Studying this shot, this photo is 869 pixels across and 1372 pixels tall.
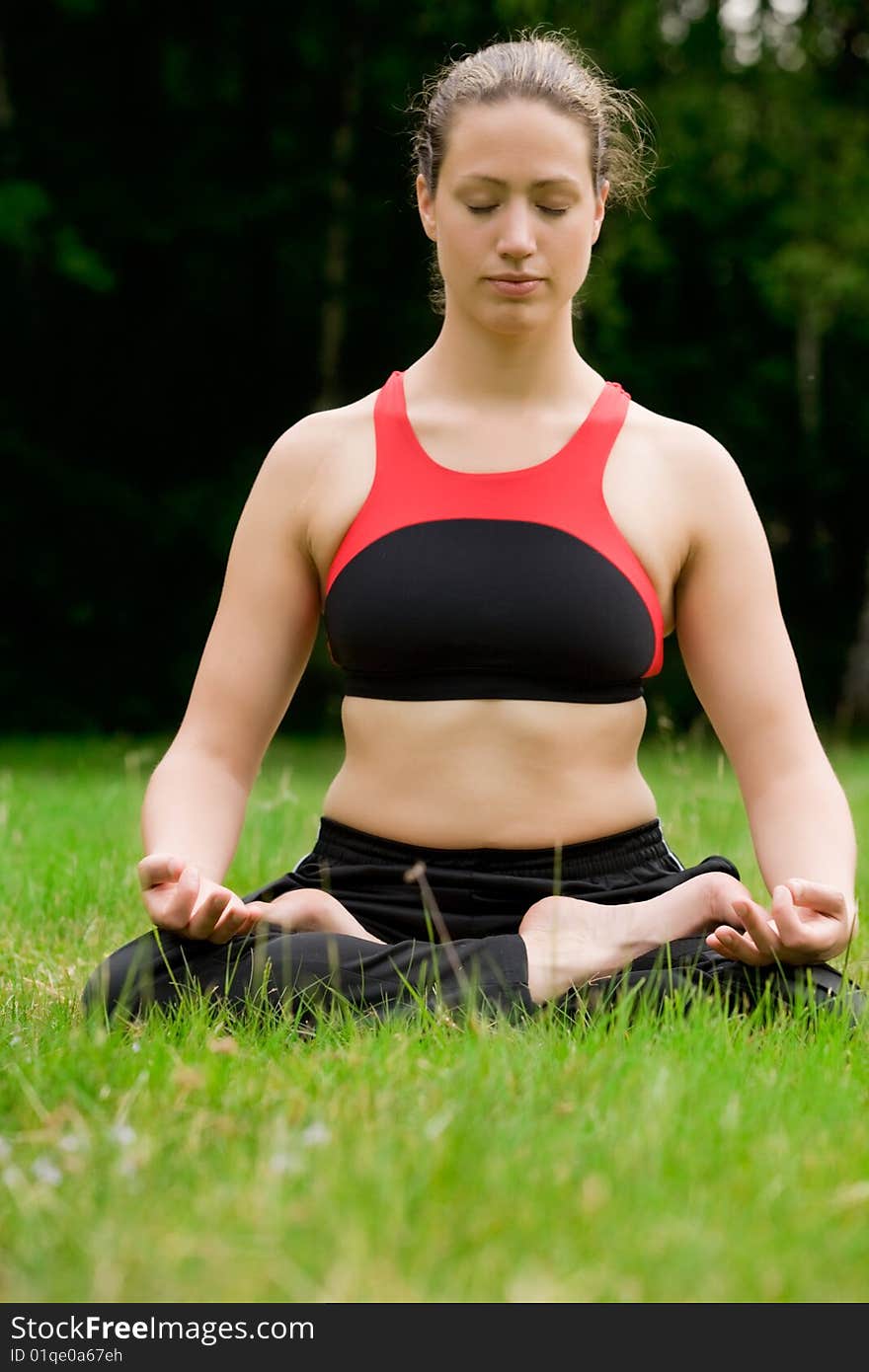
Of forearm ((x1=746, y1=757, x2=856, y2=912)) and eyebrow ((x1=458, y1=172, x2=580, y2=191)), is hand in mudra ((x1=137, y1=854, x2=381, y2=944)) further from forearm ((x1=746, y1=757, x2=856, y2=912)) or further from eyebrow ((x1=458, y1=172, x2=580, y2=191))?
eyebrow ((x1=458, y1=172, x2=580, y2=191))

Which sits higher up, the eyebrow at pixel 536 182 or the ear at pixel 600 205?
the eyebrow at pixel 536 182

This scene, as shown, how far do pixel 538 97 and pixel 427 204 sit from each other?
0.33m

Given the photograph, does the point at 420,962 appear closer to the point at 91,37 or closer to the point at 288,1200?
the point at 288,1200

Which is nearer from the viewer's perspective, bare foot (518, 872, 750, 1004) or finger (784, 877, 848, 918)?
finger (784, 877, 848, 918)

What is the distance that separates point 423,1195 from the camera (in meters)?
1.96

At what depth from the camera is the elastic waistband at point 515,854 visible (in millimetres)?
3203

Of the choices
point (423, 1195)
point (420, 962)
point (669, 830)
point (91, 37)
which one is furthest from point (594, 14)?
point (423, 1195)

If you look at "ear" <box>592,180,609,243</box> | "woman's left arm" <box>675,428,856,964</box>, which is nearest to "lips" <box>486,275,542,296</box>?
"ear" <box>592,180,609,243</box>

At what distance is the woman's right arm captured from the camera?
3305 mm

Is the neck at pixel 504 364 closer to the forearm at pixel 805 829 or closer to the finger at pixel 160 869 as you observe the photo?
the forearm at pixel 805 829

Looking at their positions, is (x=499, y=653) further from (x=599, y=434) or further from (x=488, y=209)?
(x=488, y=209)

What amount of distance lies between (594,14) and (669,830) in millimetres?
9951

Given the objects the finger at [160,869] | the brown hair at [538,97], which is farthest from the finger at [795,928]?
the brown hair at [538,97]

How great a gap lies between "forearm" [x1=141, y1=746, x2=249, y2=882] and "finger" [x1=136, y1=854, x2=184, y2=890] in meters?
0.17
